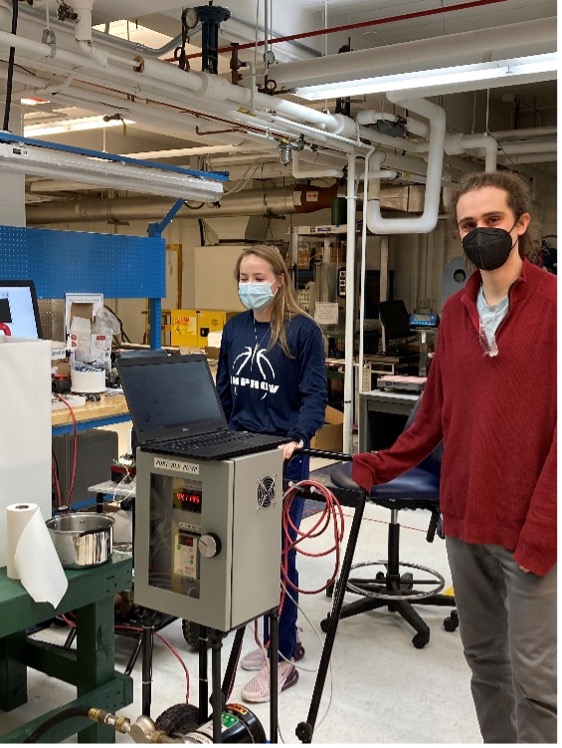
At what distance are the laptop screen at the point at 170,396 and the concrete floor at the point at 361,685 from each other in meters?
1.08

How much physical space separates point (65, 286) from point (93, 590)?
2.25 m

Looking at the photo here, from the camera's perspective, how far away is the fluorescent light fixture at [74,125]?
5.55 metres

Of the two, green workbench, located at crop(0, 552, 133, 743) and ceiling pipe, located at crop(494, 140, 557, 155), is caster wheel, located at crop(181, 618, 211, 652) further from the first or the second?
ceiling pipe, located at crop(494, 140, 557, 155)

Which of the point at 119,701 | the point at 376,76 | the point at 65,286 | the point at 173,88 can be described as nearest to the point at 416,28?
the point at 376,76

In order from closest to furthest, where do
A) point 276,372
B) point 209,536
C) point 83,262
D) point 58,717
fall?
point 209,536
point 58,717
point 276,372
point 83,262

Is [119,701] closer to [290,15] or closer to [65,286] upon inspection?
[65,286]

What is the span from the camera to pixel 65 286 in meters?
3.88

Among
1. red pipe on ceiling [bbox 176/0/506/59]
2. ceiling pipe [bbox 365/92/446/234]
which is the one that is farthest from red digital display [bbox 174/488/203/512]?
ceiling pipe [bbox 365/92/446/234]

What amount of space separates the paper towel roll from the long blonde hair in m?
1.06

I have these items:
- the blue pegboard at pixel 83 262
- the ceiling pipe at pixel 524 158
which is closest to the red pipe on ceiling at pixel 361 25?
the blue pegboard at pixel 83 262

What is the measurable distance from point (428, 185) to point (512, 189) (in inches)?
146

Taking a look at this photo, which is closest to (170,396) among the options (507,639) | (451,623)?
(507,639)

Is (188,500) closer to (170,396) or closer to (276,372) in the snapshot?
(170,396)

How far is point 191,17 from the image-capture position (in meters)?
3.54
